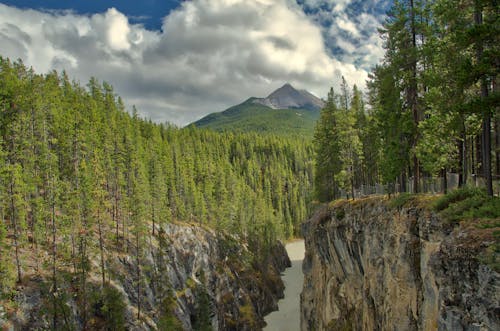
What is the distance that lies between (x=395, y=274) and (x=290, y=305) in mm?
49207

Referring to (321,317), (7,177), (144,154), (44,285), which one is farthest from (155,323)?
(144,154)

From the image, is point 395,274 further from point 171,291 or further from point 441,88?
point 171,291

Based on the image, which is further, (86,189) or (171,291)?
(171,291)

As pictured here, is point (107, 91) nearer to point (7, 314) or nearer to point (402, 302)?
point (7, 314)

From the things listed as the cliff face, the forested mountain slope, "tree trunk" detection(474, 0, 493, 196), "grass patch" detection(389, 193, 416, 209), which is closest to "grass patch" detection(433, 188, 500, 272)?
the cliff face

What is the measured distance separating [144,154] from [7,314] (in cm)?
4961

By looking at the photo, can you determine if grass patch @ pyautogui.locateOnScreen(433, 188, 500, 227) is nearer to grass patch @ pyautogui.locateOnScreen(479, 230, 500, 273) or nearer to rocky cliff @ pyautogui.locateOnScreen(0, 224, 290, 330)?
grass patch @ pyautogui.locateOnScreen(479, 230, 500, 273)

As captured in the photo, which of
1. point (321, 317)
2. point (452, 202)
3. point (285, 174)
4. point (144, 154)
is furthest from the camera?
point (285, 174)

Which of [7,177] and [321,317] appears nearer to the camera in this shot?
[7,177]

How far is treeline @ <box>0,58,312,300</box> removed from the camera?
35531 millimetres

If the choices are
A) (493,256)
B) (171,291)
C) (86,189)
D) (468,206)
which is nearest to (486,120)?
(468,206)

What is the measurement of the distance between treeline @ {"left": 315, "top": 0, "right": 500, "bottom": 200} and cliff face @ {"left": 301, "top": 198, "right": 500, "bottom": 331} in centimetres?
379

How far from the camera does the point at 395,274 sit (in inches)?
798

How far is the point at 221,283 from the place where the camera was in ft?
195
